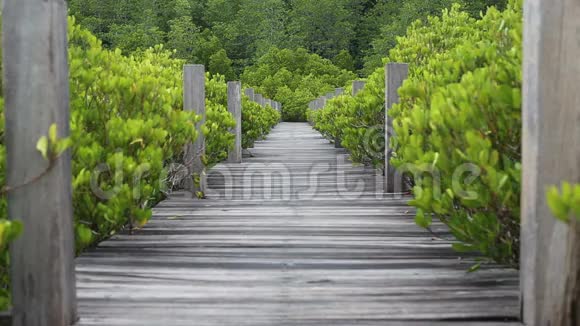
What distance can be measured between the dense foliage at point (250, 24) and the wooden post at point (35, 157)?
53.2m

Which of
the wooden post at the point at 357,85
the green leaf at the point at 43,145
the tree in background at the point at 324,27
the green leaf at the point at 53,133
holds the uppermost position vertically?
the tree in background at the point at 324,27

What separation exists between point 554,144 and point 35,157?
1.74 metres

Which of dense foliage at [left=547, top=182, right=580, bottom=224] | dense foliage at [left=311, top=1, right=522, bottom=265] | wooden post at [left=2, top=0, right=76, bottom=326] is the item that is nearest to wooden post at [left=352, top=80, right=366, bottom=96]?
dense foliage at [left=311, top=1, right=522, bottom=265]

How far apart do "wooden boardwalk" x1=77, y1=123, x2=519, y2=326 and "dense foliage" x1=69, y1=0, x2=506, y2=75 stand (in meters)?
50.6

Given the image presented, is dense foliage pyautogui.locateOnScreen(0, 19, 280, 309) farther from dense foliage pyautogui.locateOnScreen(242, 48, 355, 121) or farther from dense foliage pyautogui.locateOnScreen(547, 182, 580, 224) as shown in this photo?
dense foliage pyautogui.locateOnScreen(242, 48, 355, 121)

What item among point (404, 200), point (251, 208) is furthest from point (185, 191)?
point (404, 200)

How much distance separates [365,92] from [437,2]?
40.8m

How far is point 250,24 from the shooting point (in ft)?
204

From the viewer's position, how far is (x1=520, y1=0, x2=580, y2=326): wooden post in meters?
2.31

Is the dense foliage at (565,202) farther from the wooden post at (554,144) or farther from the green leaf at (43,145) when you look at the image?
the green leaf at (43,145)

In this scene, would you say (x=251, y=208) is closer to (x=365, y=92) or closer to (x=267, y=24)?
(x=365, y=92)

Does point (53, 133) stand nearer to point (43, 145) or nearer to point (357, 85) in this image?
point (43, 145)

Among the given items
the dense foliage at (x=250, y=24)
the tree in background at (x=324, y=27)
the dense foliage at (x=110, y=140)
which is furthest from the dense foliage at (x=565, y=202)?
the tree in background at (x=324, y=27)

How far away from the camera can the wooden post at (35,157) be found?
2.35 m
